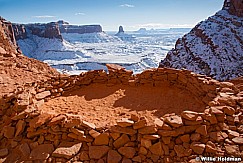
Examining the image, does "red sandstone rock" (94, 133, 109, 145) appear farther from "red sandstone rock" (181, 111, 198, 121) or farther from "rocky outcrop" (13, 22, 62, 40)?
"rocky outcrop" (13, 22, 62, 40)

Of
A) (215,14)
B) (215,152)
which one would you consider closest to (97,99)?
(215,152)

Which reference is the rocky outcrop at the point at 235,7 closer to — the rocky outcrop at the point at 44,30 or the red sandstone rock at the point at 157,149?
the red sandstone rock at the point at 157,149

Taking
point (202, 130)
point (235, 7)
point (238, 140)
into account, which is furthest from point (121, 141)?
point (235, 7)

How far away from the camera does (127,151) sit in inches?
190

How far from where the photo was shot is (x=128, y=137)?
4973 mm

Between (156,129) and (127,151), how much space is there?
2.66 ft

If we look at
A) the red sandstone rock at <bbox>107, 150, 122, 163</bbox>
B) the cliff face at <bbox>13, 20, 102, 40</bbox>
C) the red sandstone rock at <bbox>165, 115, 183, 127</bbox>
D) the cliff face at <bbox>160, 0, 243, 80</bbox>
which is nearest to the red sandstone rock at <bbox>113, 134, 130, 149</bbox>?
the red sandstone rock at <bbox>107, 150, 122, 163</bbox>

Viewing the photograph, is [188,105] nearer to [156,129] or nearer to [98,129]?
[156,129]

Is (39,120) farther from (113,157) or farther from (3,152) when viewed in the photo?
(113,157)

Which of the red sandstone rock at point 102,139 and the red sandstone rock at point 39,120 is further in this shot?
the red sandstone rock at point 39,120

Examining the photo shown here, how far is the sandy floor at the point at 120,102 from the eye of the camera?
6.43 meters

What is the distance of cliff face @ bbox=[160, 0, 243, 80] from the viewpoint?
31.0 m

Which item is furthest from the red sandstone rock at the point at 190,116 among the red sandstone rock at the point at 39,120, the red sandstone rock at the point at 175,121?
the red sandstone rock at the point at 39,120

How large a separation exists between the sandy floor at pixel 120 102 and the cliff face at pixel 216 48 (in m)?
24.0
